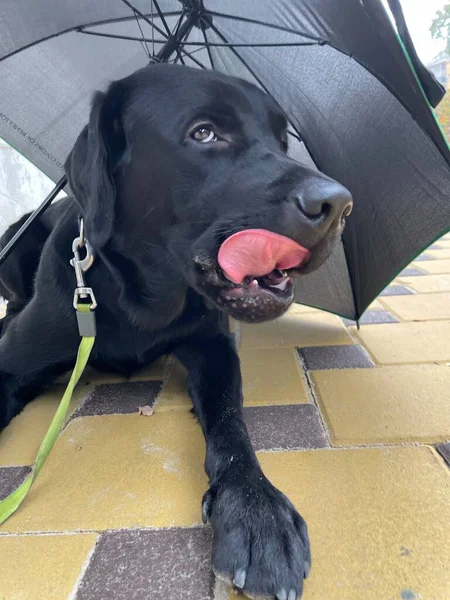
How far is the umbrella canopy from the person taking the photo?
1.23m

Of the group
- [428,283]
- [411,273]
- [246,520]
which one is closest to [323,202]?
[246,520]

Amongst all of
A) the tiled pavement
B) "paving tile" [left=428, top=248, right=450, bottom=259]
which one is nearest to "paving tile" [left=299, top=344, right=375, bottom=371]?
the tiled pavement

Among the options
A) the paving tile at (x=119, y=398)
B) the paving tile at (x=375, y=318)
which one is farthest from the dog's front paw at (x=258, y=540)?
the paving tile at (x=375, y=318)

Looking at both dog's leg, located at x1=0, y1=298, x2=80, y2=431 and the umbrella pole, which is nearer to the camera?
dog's leg, located at x1=0, y1=298, x2=80, y2=431

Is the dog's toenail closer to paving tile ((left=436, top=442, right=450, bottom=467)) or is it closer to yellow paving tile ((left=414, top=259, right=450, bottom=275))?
paving tile ((left=436, top=442, right=450, bottom=467))

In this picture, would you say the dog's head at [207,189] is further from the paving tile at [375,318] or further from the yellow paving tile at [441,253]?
the yellow paving tile at [441,253]

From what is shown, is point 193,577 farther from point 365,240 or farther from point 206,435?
point 365,240

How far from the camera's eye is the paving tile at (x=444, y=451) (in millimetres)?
1108

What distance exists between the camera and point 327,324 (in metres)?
2.29

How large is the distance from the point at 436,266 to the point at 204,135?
292cm

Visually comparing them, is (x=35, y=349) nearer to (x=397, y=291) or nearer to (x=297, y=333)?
(x=297, y=333)

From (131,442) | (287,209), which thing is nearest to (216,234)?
(287,209)

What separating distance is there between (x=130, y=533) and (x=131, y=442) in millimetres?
349

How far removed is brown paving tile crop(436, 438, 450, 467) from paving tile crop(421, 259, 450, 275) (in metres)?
2.40
